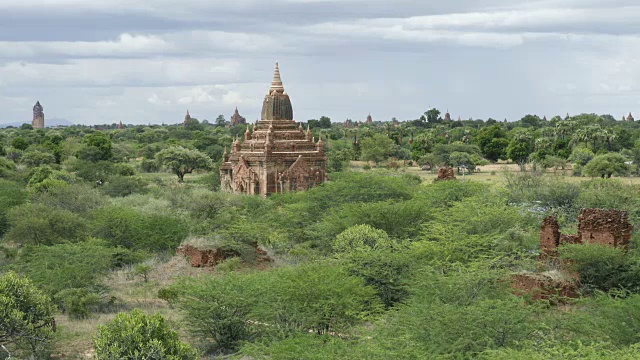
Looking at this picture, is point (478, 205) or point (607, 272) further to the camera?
point (478, 205)

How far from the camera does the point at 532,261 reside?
87.6 feet

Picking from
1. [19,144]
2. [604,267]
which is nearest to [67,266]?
[604,267]

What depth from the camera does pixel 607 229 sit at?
25.4m

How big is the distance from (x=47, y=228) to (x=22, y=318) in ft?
45.2

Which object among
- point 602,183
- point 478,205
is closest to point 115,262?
point 478,205

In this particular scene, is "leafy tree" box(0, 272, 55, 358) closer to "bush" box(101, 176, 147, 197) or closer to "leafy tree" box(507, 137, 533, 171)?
"bush" box(101, 176, 147, 197)

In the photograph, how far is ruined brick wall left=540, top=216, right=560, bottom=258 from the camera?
1053 inches

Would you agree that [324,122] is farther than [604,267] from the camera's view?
Yes

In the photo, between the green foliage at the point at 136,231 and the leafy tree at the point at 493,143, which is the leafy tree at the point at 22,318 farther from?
the leafy tree at the point at 493,143

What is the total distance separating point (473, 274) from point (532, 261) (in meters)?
5.60

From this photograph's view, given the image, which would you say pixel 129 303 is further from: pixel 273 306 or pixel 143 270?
pixel 273 306

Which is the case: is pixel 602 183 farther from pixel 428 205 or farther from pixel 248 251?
pixel 248 251

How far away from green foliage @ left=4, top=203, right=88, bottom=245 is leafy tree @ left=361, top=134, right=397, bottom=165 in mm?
58682

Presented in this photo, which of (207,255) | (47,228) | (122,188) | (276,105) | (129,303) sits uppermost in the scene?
(276,105)
